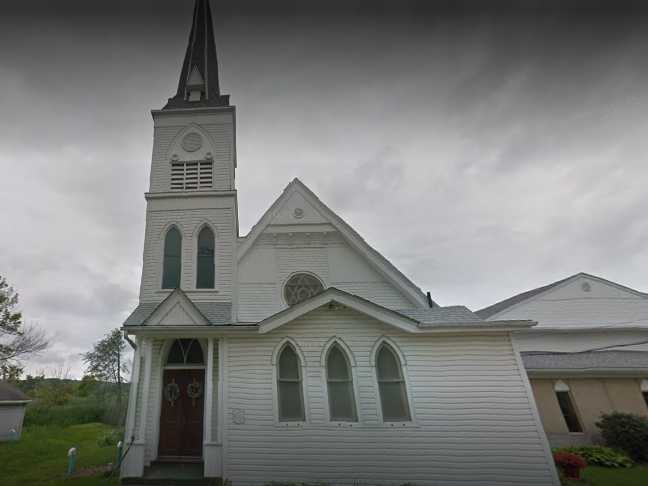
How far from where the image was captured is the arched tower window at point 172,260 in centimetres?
1037

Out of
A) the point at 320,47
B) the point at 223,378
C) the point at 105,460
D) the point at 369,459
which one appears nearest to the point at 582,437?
the point at 369,459

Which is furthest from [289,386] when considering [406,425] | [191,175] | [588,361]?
[588,361]

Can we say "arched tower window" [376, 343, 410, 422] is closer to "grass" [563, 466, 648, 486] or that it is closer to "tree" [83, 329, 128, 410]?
"grass" [563, 466, 648, 486]

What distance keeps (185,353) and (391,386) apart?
5.71m

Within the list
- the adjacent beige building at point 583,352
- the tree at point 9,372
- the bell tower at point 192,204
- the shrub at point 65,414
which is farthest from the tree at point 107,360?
the adjacent beige building at point 583,352

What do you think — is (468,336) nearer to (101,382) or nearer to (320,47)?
(320,47)

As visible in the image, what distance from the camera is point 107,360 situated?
29422 mm

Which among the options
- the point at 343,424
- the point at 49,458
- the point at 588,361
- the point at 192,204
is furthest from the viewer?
the point at 588,361

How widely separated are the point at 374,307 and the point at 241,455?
4613mm

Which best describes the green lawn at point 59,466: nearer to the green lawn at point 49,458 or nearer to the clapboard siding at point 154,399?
the green lawn at point 49,458

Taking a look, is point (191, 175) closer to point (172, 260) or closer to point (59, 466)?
point (172, 260)

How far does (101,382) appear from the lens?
29.3 metres

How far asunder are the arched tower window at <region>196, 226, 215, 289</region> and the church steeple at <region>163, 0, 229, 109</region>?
18.5 feet

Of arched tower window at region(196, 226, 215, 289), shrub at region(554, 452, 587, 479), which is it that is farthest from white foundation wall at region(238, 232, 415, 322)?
shrub at region(554, 452, 587, 479)
